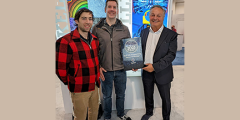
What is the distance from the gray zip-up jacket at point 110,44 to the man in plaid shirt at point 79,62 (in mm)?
248

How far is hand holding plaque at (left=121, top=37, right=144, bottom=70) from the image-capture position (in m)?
1.77

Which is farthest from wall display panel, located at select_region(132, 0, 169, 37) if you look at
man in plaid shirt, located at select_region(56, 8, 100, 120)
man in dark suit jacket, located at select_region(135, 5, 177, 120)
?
man in plaid shirt, located at select_region(56, 8, 100, 120)

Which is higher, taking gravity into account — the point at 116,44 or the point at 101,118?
the point at 116,44

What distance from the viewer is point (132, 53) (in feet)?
5.88

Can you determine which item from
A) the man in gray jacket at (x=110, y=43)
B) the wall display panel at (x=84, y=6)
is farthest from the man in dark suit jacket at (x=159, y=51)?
the wall display panel at (x=84, y=6)

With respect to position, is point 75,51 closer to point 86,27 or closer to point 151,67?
point 86,27

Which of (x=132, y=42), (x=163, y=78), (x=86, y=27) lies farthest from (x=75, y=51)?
(x=163, y=78)

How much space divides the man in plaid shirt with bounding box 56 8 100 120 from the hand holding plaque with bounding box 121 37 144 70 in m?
0.43

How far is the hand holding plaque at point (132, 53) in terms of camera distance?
1771 mm

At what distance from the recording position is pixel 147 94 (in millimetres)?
2150

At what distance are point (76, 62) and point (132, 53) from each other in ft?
2.52

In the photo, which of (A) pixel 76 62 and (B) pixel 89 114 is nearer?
(A) pixel 76 62

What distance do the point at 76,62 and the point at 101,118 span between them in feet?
4.65

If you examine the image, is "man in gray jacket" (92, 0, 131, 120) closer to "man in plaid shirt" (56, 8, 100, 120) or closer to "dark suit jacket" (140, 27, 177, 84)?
"man in plaid shirt" (56, 8, 100, 120)
